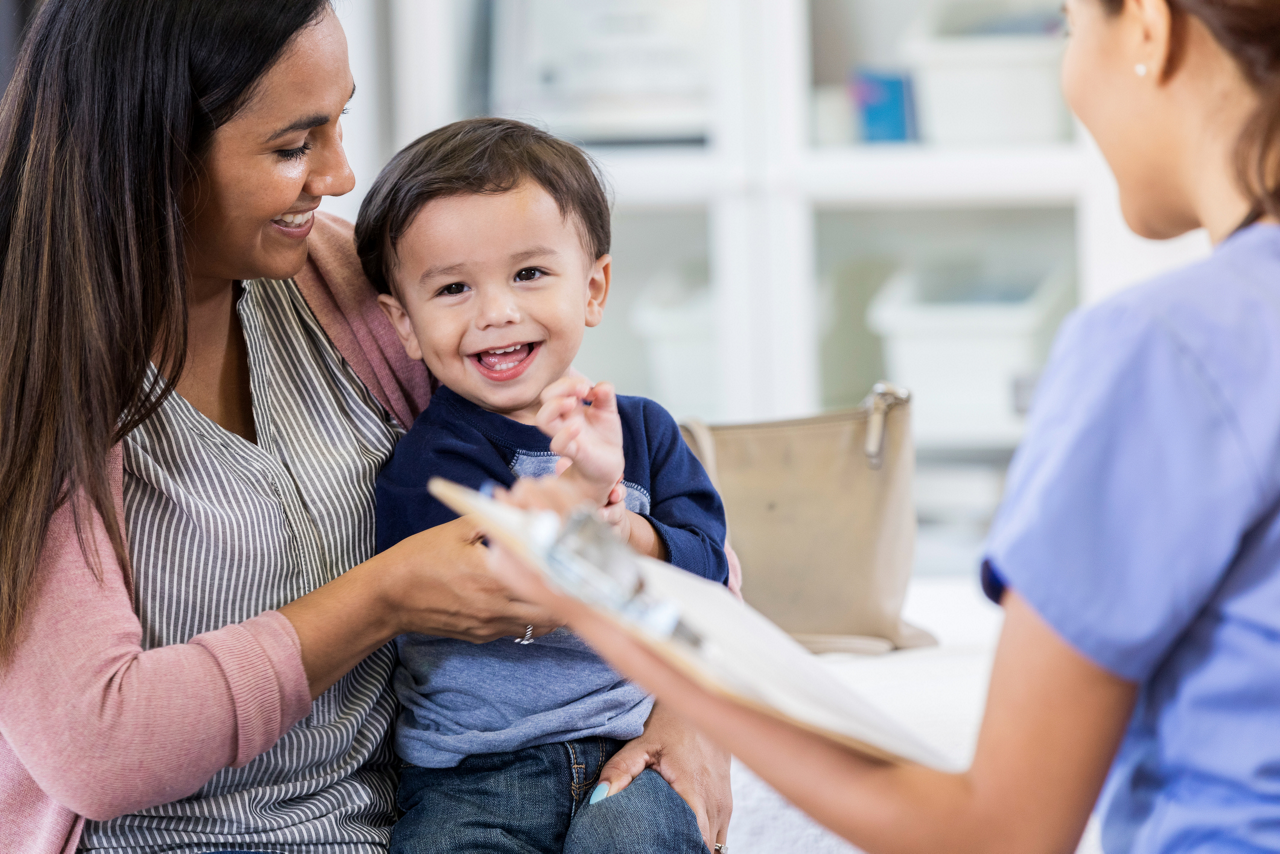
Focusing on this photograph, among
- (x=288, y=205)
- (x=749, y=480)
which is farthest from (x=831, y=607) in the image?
(x=288, y=205)

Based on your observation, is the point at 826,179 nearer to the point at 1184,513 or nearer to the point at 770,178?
the point at 770,178

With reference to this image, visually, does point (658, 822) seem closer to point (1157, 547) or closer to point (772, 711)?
point (772, 711)

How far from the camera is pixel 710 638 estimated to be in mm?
591

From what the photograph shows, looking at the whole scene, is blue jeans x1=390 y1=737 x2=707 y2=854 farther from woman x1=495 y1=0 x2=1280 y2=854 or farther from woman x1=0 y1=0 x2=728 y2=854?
woman x1=495 y1=0 x2=1280 y2=854

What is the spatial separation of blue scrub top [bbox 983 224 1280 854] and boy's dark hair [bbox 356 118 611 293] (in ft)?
2.03

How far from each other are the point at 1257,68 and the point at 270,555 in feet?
2.63

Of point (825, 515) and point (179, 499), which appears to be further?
point (825, 515)

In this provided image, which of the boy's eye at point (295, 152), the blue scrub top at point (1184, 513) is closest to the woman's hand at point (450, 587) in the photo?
the boy's eye at point (295, 152)

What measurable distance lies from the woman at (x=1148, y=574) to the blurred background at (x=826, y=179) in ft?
6.26

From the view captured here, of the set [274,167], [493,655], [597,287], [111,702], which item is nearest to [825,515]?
[597,287]

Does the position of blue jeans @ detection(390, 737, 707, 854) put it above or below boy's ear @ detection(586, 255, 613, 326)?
below

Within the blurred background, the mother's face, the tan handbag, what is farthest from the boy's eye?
the blurred background

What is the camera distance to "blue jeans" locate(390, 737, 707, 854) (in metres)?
0.99

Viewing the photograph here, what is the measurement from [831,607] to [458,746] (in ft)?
2.59
